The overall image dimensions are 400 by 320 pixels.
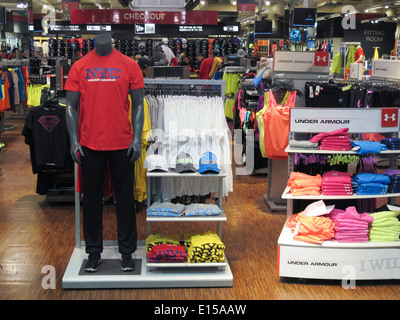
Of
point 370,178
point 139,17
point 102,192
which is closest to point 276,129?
point 370,178

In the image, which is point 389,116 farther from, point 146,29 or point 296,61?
point 146,29

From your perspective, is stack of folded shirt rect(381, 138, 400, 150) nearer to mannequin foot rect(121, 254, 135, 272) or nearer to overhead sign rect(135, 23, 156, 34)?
mannequin foot rect(121, 254, 135, 272)

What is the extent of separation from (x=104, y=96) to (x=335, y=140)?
1868 mm

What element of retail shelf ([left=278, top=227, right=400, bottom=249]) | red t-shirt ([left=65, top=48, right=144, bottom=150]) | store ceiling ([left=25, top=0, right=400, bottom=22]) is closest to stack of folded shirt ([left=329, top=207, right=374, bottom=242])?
retail shelf ([left=278, top=227, right=400, bottom=249])

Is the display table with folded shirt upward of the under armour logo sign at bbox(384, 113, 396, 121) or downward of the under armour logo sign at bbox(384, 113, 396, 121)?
downward

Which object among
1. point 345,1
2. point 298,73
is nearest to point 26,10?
point 298,73

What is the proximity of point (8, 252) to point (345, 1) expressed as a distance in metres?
24.6

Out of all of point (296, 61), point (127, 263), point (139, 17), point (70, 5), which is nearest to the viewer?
point (127, 263)

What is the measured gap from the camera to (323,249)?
4191 mm

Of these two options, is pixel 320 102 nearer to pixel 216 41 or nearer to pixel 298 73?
pixel 298 73

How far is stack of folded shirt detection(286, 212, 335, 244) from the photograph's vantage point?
4215 mm

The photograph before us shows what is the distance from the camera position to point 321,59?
709cm

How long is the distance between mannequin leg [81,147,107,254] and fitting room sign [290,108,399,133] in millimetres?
1616

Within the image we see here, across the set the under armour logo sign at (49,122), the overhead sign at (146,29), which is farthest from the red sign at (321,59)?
the overhead sign at (146,29)
